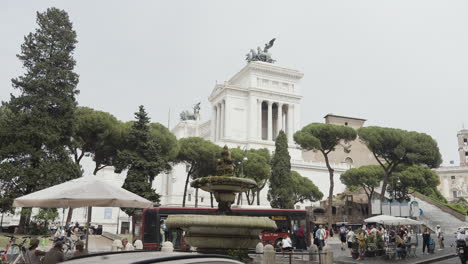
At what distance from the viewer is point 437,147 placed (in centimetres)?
4731

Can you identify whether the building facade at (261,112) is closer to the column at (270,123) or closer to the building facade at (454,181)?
the column at (270,123)

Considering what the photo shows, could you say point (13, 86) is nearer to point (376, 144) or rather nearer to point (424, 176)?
point (376, 144)

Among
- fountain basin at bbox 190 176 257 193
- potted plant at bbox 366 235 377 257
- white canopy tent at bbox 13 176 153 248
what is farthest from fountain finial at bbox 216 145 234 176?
potted plant at bbox 366 235 377 257

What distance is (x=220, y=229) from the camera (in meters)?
10.8

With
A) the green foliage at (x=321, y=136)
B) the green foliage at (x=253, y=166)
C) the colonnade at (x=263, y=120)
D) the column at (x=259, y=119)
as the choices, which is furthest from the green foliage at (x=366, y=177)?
the column at (x=259, y=119)

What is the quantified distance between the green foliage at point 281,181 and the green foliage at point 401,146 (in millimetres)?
10689

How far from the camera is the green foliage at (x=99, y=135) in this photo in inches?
1388

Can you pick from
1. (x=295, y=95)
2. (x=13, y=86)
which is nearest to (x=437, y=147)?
→ (x=295, y=95)

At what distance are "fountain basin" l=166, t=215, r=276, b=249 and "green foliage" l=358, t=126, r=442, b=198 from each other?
36.1m

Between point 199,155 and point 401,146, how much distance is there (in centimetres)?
2218

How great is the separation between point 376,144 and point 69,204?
39790 millimetres

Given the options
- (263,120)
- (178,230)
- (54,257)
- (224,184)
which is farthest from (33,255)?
(263,120)

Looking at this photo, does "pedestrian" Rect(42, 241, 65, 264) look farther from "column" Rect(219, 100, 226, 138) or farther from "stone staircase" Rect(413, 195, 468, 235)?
"column" Rect(219, 100, 226, 138)

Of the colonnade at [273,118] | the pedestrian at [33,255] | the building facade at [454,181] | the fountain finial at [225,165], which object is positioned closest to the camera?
the pedestrian at [33,255]
